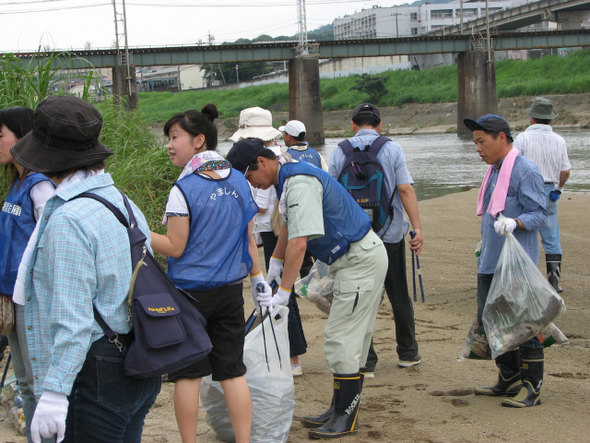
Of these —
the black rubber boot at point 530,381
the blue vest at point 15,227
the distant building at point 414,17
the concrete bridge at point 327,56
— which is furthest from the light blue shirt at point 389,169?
the distant building at point 414,17

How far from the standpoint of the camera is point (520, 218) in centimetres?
396

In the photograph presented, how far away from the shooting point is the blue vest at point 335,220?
3559mm

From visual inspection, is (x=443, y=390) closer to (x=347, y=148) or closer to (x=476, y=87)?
(x=347, y=148)

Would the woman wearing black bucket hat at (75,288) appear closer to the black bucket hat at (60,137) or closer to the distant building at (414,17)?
the black bucket hat at (60,137)

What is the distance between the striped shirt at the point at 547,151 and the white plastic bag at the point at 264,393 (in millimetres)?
4258

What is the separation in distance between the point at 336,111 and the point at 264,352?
60831 millimetres

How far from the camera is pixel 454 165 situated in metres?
25.8

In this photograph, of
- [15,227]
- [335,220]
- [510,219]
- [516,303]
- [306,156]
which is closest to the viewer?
[15,227]

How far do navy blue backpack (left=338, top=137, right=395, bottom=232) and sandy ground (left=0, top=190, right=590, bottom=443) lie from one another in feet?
3.63

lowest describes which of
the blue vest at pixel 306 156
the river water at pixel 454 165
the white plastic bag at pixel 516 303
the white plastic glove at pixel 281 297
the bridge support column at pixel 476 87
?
the river water at pixel 454 165

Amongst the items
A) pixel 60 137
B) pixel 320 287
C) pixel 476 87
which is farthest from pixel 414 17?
pixel 60 137

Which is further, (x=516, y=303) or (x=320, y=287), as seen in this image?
(x=320, y=287)

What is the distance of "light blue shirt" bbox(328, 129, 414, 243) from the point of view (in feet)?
15.4

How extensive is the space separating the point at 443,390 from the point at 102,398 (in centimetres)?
278
